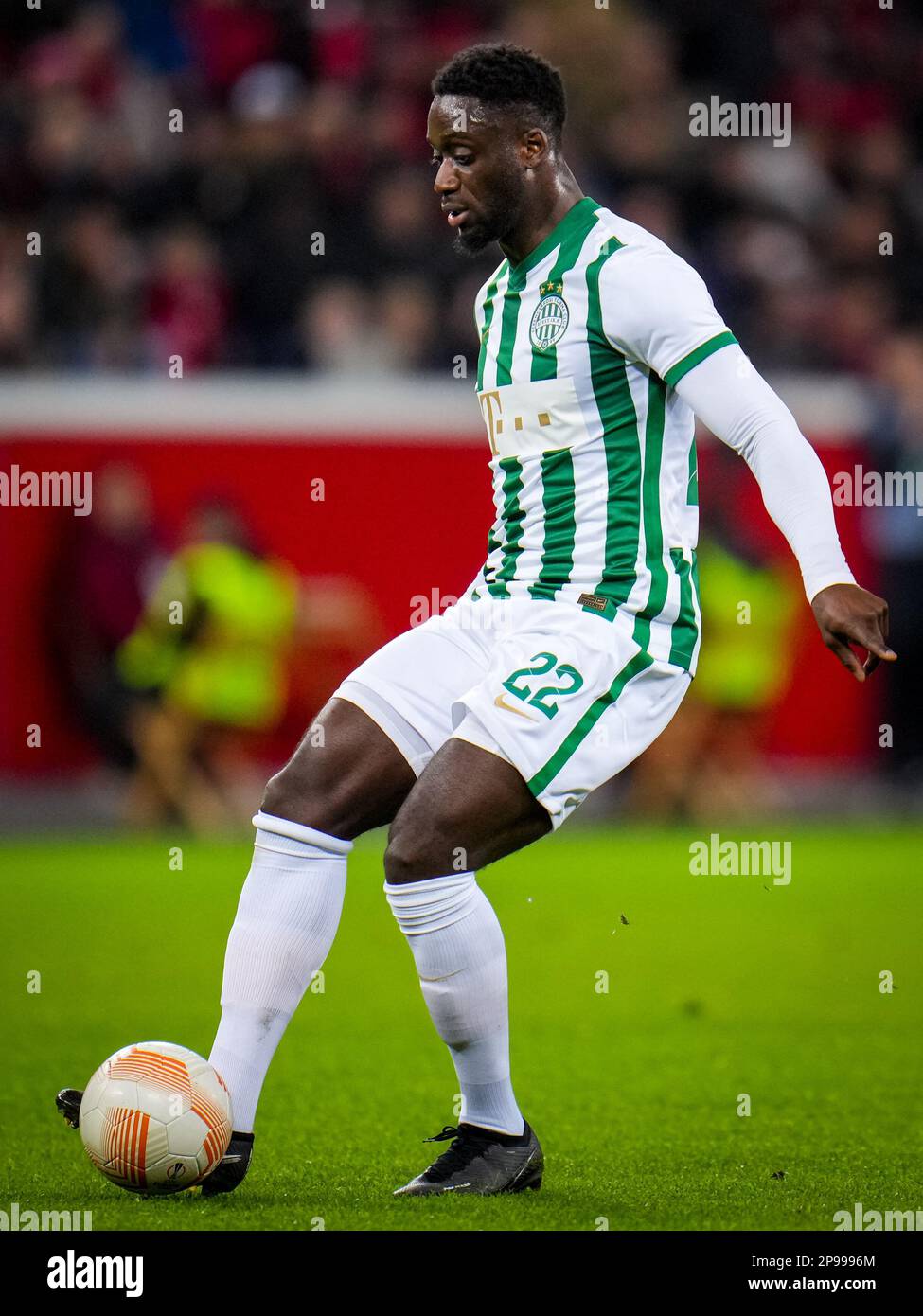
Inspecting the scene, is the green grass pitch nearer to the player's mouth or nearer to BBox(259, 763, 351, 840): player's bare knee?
BBox(259, 763, 351, 840): player's bare knee

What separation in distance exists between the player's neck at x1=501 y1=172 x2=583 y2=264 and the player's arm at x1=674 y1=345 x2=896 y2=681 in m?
0.58

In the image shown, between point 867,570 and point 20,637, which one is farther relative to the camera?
point 867,570

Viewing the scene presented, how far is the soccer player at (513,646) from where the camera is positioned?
4.23 metres

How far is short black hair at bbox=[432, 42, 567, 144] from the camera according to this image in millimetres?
4484

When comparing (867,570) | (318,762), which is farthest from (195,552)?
(318,762)

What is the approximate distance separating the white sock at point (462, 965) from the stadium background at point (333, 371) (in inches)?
237

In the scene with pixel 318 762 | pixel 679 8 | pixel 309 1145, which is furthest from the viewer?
pixel 679 8

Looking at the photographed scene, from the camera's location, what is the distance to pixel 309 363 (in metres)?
13.7

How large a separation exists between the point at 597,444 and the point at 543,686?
572 mm

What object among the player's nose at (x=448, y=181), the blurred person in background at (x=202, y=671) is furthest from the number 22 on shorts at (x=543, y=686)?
the blurred person in background at (x=202, y=671)

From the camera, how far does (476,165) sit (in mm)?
4469

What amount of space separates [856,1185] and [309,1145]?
1341 millimetres

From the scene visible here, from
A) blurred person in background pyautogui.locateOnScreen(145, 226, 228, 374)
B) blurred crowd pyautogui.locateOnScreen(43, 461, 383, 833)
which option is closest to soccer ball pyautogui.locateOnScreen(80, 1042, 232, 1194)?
blurred crowd pyautogui.locateOnScreen(43, 461, 383, 833)

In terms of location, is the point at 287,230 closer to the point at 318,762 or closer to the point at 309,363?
the point at 309,363
